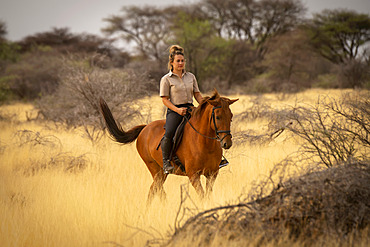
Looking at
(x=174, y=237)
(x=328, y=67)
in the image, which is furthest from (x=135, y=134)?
(x=328, y=67)

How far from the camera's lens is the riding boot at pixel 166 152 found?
412 centimetres

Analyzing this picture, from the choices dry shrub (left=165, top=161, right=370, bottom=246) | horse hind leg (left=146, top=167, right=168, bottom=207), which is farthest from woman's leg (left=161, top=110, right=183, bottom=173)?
dry shrub (left=165, top=161, right=370, bottom=246)

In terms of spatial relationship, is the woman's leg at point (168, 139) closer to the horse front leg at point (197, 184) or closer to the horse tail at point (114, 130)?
the horse front leg at point (197, 184)

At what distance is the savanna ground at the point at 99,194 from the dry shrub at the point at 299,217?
0.10m

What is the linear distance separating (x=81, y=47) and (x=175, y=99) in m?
33.3

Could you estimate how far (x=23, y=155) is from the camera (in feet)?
23.8

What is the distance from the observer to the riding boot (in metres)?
4.12

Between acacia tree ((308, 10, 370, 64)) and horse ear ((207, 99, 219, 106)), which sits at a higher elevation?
acacia tree ((308, 10, 370, 64))

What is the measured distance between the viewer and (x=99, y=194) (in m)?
4.64

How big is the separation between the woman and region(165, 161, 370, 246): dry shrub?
1491 millimetres

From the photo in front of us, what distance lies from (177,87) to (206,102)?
0.53m

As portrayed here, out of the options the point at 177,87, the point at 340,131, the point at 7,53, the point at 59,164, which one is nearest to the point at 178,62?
the point at 177,87

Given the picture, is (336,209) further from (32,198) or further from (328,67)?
(328,67)

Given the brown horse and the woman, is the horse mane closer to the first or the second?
the brown horse
